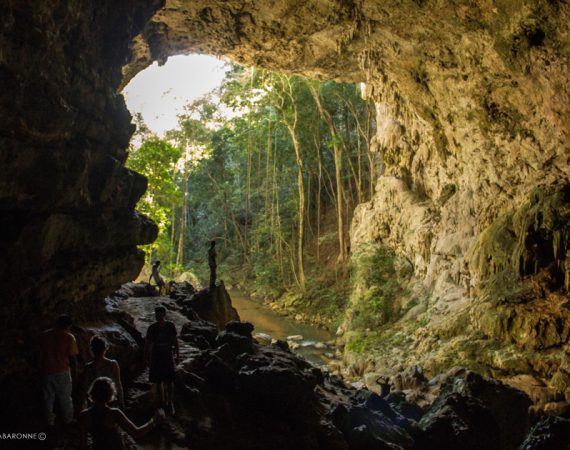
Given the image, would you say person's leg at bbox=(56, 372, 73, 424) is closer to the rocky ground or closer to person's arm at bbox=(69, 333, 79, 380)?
person's arm at bbox=(69, 333, 79, 380)

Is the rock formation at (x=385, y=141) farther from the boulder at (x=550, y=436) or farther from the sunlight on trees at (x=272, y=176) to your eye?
the sunlight on trees at (x=272, y=176)

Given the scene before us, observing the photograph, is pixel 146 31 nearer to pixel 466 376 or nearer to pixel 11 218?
pixel 11 218

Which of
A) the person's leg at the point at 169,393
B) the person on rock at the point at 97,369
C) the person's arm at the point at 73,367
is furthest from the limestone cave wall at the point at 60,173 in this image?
the person's leg at the point at 169,393

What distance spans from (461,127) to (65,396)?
12.3m

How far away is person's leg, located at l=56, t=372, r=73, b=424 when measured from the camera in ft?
14.5

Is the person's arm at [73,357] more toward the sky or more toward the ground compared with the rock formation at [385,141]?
more toward the ground

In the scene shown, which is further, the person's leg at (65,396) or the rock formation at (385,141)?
the rock formation at (385,141)

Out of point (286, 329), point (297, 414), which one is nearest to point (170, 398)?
point (297, 414)

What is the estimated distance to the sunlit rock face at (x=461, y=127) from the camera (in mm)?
9430

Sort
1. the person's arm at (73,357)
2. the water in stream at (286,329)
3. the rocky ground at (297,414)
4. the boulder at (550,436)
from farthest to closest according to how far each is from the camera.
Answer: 1. the water in stream at (286,329)
2. the boulder at (550,436)
3. the rocky ground at (297,414)
4. the person's arm at (73,357)

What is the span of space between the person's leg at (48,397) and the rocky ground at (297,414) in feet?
3.17

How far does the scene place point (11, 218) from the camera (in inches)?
209

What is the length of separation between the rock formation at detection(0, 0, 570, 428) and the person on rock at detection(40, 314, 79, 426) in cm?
78

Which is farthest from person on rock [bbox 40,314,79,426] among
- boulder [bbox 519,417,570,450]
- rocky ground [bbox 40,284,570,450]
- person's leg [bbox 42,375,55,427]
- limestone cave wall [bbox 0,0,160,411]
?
boulder [bbox 519,417,570,450]
